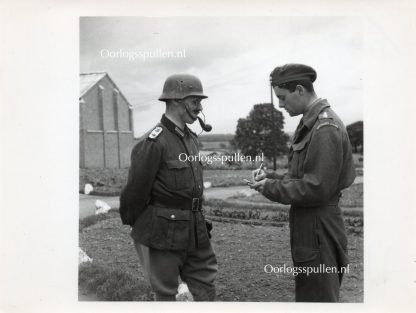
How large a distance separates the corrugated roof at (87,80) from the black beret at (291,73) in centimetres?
101

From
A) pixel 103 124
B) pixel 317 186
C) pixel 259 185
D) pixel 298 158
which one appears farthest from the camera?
pixel 103 124

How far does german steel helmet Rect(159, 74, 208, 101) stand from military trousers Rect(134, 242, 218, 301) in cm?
83

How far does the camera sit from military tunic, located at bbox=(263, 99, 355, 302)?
233 cm

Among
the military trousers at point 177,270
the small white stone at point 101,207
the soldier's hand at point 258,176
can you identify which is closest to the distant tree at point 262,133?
the soldier's hand at point 258,176

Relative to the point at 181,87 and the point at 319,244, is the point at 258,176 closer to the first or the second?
the point at 319,244

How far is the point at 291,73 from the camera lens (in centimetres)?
259

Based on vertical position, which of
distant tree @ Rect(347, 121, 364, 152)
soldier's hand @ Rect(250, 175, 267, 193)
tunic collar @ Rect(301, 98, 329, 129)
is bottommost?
soldier's hand @ Rect(250, 175, 267, 193)

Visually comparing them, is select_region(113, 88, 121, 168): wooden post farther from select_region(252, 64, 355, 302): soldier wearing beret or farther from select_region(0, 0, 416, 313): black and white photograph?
select_region(252, 64, 355, 302): soldier wearing beret

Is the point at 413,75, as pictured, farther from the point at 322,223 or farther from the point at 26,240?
the point at 26,240

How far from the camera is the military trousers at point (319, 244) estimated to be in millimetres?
2410

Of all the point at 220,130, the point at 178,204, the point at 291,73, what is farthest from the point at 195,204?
Answer: the point at 291,73

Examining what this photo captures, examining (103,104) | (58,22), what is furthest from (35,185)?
(58,22)

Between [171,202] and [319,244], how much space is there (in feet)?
2.54

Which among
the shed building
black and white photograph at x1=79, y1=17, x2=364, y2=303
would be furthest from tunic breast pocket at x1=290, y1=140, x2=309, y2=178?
the shed building
